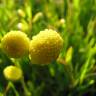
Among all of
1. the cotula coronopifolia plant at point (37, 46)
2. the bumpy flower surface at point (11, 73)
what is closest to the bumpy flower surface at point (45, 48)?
the cotula coronopifolia plant at point (37, 46)

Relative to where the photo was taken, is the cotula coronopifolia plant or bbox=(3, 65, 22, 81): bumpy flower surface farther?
bbox=(3, 65, 22, 81): bumpy flower surface

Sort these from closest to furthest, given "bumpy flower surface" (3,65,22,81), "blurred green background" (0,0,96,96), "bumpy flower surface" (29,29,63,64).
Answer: "bumpy flower surface" (29,29,63,64) → "bumpy flower surface" (3,65,22,81) → "blurred green background" (0,0,96,96)

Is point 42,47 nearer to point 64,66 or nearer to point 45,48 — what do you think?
point 45,48

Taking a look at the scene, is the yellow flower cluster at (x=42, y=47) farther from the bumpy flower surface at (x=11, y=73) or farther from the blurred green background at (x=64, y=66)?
the blurred green background at (x=64, y=66)

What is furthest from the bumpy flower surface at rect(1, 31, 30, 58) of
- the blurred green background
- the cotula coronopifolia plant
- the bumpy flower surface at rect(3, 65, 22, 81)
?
the blurred green background

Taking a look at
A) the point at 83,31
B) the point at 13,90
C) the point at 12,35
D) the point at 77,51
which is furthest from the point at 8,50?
the point at 83,31

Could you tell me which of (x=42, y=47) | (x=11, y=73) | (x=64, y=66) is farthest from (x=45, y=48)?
(x=64, y=66)

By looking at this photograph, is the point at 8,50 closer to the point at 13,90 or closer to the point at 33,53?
the point at 33,53

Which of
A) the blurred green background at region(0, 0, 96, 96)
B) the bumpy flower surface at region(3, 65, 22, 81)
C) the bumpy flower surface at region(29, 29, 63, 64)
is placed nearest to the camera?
the bumpy flower surface at region(29, 29, 63, 64)

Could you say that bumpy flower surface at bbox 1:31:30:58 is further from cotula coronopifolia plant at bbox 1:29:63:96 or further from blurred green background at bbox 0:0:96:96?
blurred green background at bbox 0:0:96:96
